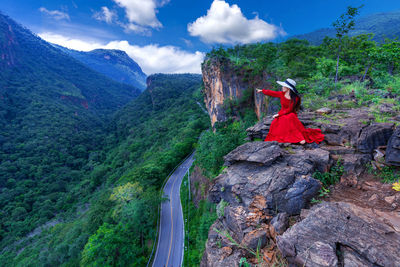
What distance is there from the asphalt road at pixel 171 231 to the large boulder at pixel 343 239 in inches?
612

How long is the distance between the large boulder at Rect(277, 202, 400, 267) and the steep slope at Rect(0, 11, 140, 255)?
157ft

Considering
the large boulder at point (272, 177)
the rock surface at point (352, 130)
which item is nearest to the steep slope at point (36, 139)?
the large boulder at point (272, 177)

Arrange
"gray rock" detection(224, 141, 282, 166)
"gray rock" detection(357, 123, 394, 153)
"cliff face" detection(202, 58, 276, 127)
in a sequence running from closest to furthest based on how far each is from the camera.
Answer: "gray rock" detection(357, 123, 394, 153) < "gray rock" detection(224, 141, 282, 166) < "cliff face" detection(202, 58, 276, 127)

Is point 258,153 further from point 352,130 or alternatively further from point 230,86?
point 230,86

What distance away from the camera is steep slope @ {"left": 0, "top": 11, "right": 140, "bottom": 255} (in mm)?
36438

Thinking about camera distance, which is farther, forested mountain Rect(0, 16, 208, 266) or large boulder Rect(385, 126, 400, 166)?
forested mountain Rect(0, 16, 208, 266)

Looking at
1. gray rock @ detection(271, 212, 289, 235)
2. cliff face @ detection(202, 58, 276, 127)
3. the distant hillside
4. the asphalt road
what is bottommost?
the asphalt road

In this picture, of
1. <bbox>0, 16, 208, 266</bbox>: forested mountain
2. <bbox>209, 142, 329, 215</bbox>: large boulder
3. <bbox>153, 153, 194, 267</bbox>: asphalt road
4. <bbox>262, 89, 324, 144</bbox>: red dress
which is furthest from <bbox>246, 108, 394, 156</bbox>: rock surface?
<bbox>0, 16, 208, 266</bbox>: forested mountain

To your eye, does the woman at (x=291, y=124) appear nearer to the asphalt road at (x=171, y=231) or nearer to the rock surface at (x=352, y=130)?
the rock surface at (x=352, y=130)

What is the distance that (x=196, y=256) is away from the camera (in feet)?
42.4

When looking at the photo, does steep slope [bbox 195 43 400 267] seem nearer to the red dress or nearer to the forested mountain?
the red dress

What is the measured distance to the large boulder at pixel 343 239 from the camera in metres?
2.06

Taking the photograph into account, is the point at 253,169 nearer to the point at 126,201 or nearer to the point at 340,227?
the point at 340,227

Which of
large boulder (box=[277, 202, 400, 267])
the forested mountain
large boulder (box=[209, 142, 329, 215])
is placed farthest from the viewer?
the forested mountain
